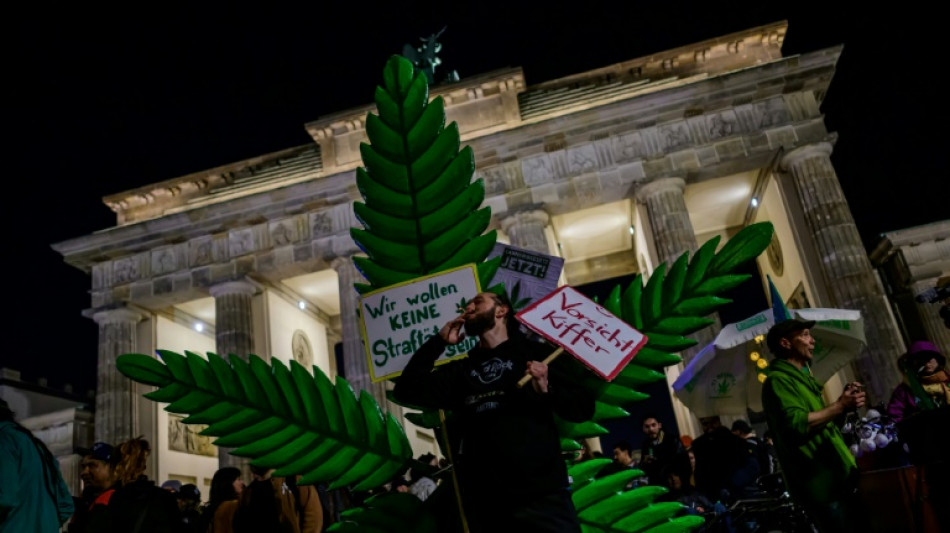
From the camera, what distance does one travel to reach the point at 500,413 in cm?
197

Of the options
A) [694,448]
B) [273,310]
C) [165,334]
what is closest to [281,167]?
[273,310]

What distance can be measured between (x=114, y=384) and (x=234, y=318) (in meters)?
4.16

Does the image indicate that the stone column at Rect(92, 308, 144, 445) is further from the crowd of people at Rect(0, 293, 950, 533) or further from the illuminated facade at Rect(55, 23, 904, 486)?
the crowd of people at Rect(0, 293, 950, 533)

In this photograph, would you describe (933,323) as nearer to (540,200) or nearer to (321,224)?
(540,200)

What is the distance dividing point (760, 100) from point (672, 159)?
3.09 meters

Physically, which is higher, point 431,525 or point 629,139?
point 629,139

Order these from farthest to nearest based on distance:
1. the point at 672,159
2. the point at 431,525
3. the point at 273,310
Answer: the point at 273,310
the point at 672,159
the point at 431,525

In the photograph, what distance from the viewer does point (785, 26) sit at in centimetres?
2047

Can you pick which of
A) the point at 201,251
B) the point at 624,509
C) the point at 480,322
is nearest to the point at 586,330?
the point at 480,322

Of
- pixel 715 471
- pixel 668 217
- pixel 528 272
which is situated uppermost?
pixel 668 217

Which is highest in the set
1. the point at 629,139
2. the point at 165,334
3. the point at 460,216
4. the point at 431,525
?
the point at 629,139

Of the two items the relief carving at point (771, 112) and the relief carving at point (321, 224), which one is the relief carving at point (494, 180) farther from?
the relief carving at point (771, 112)

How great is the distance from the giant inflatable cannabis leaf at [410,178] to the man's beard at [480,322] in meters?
0.21

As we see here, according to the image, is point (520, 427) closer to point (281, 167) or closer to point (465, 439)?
point (465, 439)
